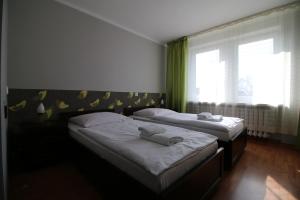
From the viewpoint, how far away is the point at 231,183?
1.71m

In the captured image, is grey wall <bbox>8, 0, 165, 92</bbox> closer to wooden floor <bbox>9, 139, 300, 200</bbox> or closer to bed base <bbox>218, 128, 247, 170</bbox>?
wooden floor <bbox>9, 139, 300, 200</bbox>

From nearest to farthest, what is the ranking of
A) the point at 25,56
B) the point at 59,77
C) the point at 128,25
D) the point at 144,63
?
the point at 25,56 → the point at 59,77 → the point at 128,25 → the point at 144,63

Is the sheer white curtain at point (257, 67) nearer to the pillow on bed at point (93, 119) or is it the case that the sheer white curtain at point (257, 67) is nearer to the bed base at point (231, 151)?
the bed base at point (231, 151)

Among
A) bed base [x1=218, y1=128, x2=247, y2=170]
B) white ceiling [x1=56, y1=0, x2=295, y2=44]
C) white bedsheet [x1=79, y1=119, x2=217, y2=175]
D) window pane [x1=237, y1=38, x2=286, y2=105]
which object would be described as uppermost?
white ceiling [x1=56, y1=0, x2=295, y2=44]

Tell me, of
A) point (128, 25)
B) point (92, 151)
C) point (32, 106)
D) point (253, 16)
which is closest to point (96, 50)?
point (128, 25)

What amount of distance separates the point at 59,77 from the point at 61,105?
474mm

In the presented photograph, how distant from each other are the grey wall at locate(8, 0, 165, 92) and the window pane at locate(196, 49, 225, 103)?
1.68 m

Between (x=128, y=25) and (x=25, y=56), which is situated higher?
(x=128, y=25)

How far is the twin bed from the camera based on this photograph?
985 mm

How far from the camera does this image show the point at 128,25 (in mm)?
3359

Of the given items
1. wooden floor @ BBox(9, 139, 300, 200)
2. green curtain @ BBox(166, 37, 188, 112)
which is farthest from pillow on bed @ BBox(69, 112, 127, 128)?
green curtain @ BBox(166, 37, 188, 112)

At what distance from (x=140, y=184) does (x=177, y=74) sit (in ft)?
12.0

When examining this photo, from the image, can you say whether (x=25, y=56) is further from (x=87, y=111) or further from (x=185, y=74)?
(x=185, y=74)

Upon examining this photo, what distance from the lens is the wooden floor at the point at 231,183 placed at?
1480 mm
